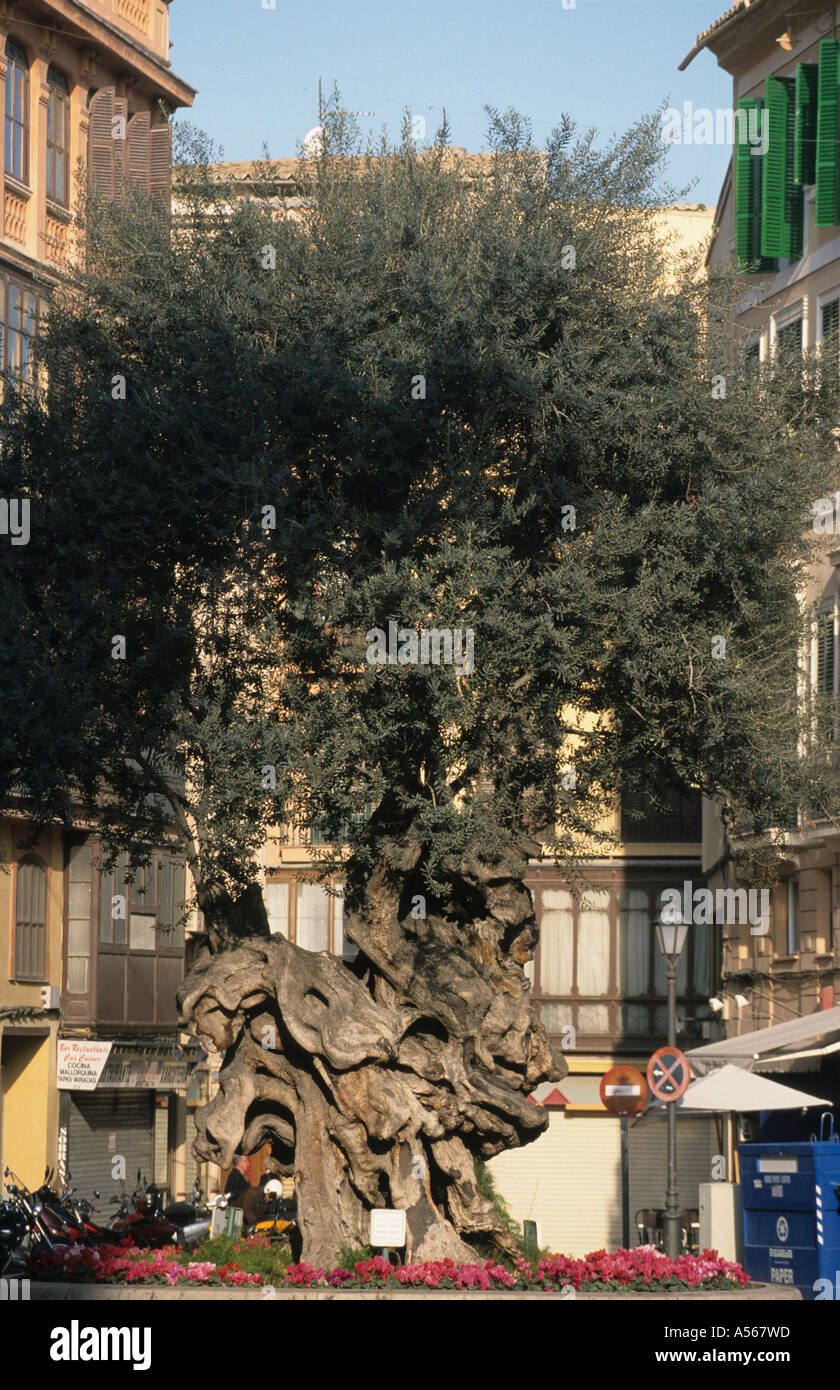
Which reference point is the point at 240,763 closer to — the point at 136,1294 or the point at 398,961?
the point at 398,961

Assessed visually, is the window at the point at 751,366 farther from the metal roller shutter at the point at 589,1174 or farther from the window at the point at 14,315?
the metal roller shutter at the point at 589,1174

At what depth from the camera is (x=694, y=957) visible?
45.7 meters

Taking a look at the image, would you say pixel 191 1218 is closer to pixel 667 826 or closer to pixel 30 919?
pixel 30 919

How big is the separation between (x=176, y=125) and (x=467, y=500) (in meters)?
5.08

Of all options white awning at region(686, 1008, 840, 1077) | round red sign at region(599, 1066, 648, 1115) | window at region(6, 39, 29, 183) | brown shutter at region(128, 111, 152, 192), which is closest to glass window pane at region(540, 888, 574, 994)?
white awning at region(686, 1008, 840, 1077)

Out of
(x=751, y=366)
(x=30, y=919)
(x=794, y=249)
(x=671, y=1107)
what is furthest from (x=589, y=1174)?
(x=751, y=366)

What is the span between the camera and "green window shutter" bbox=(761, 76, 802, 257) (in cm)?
3538

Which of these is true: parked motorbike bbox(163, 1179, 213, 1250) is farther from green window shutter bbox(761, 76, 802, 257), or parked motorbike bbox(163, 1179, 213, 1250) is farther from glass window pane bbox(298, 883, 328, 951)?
green window shutter bbox(761, 76, 802, 257)

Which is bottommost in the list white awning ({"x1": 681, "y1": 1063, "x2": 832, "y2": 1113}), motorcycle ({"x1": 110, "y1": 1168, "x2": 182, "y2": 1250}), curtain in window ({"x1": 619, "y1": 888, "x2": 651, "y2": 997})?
motorcycle ({"x1": 110, "y1": 1168, "x2": 182, "y2": 1250})

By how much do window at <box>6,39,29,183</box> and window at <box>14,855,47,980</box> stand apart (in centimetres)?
1271

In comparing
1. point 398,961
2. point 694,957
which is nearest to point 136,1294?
point 398,961

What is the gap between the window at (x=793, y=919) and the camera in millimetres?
36656

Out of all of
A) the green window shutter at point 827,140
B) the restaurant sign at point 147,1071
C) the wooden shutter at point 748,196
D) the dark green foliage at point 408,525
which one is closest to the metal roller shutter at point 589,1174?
the restaurant sign at point 147,1071
